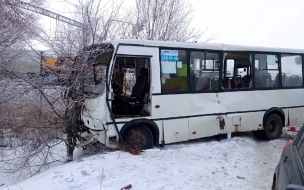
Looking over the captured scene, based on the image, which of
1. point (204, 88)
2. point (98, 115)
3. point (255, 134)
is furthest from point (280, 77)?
point (98, 115)

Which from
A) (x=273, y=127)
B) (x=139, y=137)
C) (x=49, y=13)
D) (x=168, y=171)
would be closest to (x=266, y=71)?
(x=273, y=127)

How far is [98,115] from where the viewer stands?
6848mm

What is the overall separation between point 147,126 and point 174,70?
5.14 ft

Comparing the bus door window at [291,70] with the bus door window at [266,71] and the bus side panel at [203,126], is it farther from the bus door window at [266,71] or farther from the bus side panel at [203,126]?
the bus side panel at [203,126]

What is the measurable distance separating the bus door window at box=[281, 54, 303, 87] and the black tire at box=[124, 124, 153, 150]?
5054 mm

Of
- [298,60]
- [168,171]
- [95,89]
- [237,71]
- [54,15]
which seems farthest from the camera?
[298,60]

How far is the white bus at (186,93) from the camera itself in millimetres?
7078

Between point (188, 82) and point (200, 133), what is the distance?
1.38 m

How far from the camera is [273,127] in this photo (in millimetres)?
9828

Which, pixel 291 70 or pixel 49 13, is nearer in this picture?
pixel 291 70

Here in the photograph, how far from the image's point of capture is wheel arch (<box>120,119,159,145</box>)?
23.3 feet

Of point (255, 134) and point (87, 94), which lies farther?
point (255, 134)

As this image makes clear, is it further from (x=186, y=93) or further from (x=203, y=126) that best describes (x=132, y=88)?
(x=203, y=126)

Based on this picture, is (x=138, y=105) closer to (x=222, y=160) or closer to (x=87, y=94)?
(x=87, y=94)
